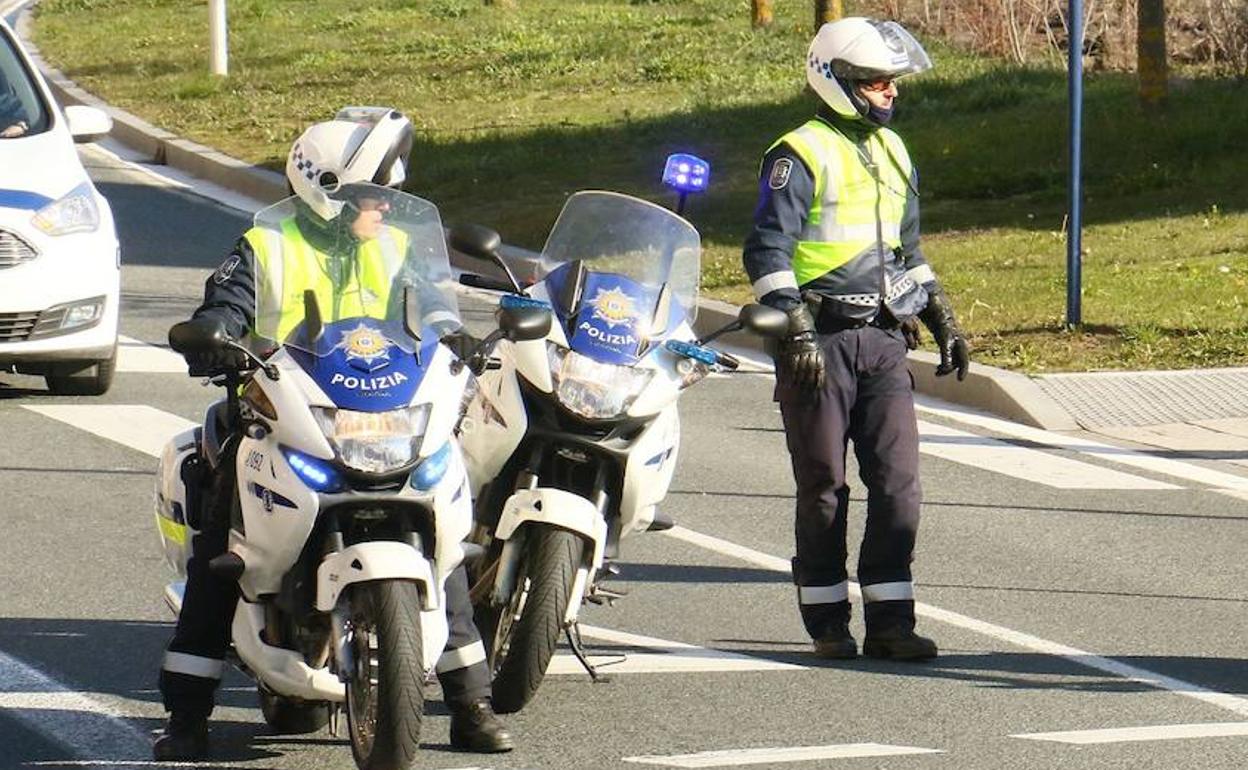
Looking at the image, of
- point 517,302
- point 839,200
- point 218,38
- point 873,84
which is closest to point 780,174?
point 839,200

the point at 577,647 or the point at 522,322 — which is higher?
the point at 522,322

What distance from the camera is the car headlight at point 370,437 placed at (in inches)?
235

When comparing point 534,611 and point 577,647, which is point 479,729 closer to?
point 534,611

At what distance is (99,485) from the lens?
10.2 meters

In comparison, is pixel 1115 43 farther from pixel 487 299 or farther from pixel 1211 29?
pixel 487 299

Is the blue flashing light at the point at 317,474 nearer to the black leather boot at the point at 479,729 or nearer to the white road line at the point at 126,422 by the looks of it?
the black leather boot at the point at 479,729

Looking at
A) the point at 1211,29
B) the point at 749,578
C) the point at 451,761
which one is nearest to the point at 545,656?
the point at 451,761

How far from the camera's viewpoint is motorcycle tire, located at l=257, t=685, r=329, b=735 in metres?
6.71

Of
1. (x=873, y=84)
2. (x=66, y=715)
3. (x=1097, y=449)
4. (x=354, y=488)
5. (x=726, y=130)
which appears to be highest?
(x=873, y=84)

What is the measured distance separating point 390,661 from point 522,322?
92cm

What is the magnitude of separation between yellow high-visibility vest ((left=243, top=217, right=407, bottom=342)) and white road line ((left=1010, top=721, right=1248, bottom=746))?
79.1 inches

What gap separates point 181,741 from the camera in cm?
645

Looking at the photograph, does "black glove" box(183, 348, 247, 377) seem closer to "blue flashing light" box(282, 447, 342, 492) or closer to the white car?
"blue flashing light" box(282, 447, 342, 492)

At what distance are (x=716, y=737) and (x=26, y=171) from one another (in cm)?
616
